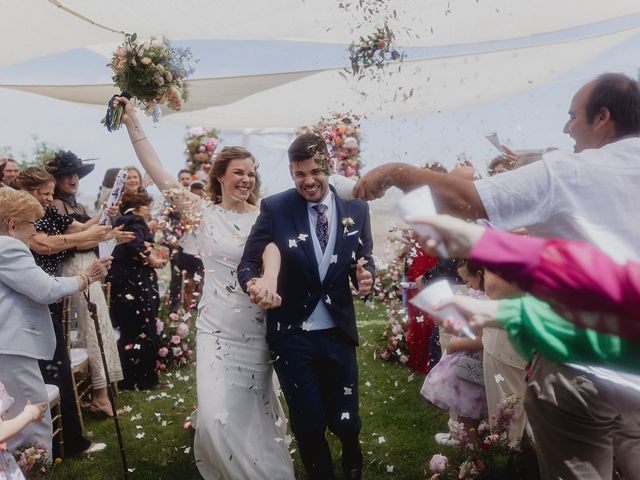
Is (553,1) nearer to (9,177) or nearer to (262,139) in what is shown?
(9,177)

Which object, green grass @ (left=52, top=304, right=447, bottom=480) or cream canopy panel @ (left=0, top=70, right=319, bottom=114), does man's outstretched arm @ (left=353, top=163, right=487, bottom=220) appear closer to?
green grass @ (left=52, top=304, right=447, bottom=480)

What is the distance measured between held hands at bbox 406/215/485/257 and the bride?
102 inches

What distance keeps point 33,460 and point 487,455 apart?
2.58 m

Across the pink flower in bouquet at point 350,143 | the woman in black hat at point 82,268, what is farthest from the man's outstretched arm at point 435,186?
the pink flower in bouquet at point 350,143

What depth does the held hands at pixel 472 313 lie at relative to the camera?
5.02ft

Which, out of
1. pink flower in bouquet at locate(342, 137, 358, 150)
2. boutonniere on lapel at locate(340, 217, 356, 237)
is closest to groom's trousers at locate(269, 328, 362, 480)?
boutonniere on lapel at locate(340, 217, 356, 237)

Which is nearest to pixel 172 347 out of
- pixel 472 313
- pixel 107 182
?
pixel 107 182

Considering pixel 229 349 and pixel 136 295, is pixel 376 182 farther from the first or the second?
pixel 136 295

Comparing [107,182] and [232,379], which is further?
[107,182]

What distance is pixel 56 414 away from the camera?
14.3 ft

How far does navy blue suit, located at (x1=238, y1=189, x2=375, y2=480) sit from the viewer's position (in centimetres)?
340

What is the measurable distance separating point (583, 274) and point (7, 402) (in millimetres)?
2897

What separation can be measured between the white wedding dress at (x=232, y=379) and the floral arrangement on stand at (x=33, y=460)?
3.10 ft

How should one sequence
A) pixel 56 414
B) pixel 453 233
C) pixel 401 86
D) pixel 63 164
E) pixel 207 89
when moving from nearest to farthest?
pixel 453 233 < pixel 56 414 < pixel 63 164 < pixel 401 86 < pixel 207 89
